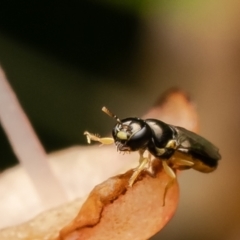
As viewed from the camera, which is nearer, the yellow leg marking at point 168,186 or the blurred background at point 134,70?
the yellow leg marking at point 168,186

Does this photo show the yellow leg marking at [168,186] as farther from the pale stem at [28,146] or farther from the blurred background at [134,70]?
the blurred background at [134,70]

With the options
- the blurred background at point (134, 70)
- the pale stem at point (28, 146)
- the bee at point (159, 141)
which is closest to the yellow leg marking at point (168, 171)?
the bee at point (159, 141)

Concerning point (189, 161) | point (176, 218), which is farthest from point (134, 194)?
point (176, 218)

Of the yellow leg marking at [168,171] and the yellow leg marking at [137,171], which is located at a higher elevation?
the yellow leg marking at [137,171]

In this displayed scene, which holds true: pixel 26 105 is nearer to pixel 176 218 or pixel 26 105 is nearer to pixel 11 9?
pixel 11 9

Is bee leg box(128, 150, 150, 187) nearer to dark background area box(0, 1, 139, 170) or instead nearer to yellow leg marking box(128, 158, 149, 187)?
yellow leg marking box(128, 158, 149, 187)

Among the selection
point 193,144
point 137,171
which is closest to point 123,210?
point 137,171

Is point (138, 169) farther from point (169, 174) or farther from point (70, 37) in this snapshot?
point (70, 37)
